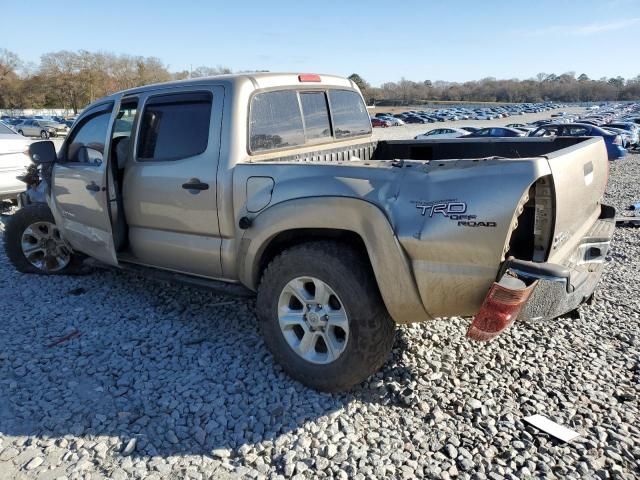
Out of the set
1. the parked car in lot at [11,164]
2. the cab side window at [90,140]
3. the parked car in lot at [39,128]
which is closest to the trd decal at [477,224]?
the cab side window at [90,140]

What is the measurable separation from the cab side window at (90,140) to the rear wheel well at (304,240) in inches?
76.8

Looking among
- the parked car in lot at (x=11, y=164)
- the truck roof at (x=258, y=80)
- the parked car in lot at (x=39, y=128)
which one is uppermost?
the truck roof at (x=258, y=80)

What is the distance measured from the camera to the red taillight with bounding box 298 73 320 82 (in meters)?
4.18

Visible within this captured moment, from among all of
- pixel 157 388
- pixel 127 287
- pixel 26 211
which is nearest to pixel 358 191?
pixel 157 388

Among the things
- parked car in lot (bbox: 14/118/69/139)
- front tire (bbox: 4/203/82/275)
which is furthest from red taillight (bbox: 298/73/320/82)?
parked car in lot (bbox: 14/118/69/139)

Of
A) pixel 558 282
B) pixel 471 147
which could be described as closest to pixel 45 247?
pixel 471 147

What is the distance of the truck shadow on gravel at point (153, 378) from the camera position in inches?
114

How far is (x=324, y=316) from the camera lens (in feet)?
10.2

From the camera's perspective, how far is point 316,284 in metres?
3.11

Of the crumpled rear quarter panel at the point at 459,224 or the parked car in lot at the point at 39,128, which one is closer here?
the crumpled rear quarter panel at the point at 459,224

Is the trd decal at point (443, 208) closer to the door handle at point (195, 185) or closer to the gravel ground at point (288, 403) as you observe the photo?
the gravel ground at point (288, 403)

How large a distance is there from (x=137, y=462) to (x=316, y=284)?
140 cm

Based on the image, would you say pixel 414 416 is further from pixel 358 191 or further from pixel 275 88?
pixel 275 88

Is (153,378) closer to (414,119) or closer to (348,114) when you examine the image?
(348,114)
